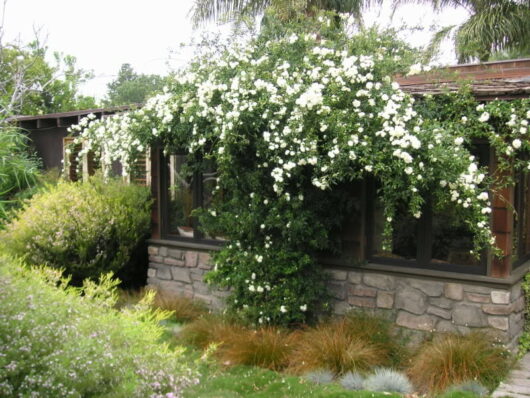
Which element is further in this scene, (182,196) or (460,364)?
(182,196)

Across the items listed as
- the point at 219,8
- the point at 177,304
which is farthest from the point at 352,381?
the point at 219,8

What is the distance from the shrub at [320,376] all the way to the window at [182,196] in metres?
2.97

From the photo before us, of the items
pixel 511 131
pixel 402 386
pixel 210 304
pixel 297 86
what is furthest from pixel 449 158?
pixel 210 304

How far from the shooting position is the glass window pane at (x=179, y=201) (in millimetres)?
8008

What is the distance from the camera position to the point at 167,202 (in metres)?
8.35

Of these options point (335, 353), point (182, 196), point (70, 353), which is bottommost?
point (335, 353)

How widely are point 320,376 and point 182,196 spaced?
3815mm

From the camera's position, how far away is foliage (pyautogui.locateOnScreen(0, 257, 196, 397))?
2783 millimetres

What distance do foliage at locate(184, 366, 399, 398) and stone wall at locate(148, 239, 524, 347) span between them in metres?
1.35

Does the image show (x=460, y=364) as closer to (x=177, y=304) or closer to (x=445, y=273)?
(x=445, y=273)

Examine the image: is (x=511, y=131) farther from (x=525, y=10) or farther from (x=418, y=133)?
(x=525, y=10)

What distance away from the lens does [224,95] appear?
595 centimetres

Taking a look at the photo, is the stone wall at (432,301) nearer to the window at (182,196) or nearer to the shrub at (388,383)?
the shrub at (388,383)

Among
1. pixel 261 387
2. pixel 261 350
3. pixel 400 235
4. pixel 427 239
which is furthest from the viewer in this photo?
pixel 400 235
